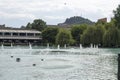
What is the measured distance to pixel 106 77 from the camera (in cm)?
2631

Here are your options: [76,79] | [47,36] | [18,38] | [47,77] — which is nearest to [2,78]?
[47,77]

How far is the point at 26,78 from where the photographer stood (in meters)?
25.2

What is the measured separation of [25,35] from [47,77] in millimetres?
162810

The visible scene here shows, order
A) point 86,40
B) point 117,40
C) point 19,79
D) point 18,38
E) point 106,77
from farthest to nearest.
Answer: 1. point 18,38
2. point 86,40
3. point 117,40
4. point 106,77
5. point 19,79

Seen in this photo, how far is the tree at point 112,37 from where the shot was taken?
107 meters

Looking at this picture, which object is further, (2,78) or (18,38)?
(18,38)

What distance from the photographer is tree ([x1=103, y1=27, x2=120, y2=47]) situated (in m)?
107

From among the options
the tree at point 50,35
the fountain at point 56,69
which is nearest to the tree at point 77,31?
the tree at point 50,35

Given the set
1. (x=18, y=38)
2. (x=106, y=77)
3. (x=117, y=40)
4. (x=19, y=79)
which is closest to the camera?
(x=19, y=79)

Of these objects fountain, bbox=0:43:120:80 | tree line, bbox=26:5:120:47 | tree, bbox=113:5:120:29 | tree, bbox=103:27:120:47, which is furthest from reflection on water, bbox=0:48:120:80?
tree, bbox=113:5:120:29

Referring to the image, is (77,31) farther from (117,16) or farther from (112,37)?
(112,37)

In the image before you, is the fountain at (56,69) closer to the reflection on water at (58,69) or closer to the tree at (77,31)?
the reflection on water at (58,69)

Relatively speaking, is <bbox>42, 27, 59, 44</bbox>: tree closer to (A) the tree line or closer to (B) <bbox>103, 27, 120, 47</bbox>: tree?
(A) the tree line

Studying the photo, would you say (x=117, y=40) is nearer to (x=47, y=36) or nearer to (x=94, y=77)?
(x=47, y=36)
